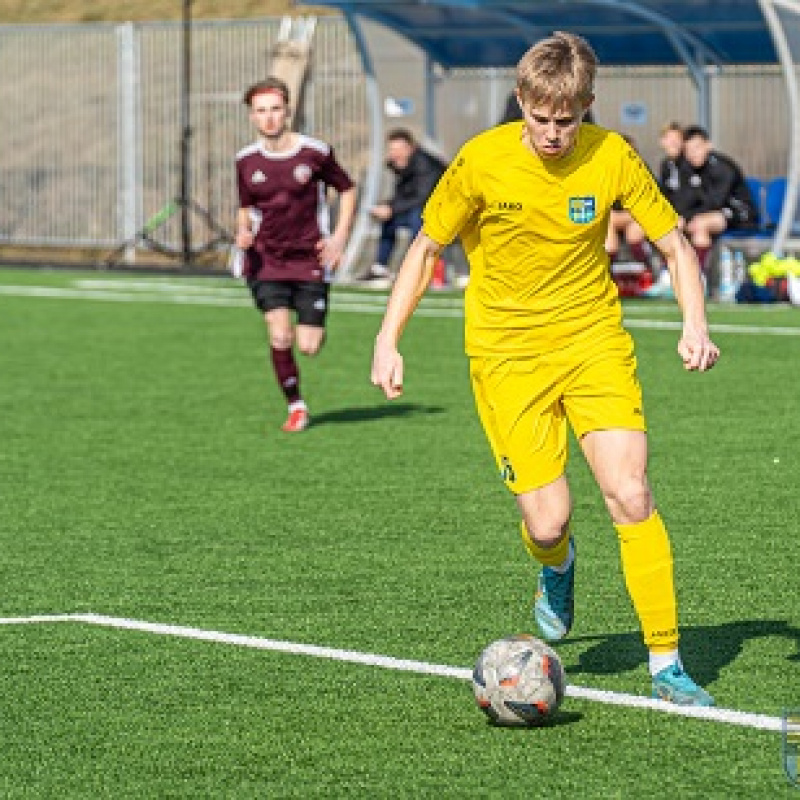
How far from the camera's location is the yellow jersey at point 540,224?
292 inches

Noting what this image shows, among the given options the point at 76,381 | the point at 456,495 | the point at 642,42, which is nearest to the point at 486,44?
the point at 642,42

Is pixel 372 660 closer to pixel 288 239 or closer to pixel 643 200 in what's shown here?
pixel 643 200

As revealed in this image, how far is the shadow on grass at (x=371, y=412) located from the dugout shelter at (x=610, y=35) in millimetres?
8215

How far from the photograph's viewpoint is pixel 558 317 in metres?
7.56

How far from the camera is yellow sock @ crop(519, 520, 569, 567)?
7.90 metres

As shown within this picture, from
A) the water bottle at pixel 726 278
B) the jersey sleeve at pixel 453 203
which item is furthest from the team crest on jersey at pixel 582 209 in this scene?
the water bottle at pixel 726 278

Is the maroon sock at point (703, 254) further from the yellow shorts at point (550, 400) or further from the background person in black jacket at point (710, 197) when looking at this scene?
the yellow shorts at point (550, 400)

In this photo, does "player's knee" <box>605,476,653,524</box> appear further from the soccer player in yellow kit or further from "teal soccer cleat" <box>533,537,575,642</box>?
"teal soccer cleat" <box>533,537,575,642</box>

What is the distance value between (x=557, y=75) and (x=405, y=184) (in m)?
20.0

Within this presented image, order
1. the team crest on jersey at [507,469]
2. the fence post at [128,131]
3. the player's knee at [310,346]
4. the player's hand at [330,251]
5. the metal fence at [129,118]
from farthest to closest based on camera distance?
the fence post at [128,131] < the metal fence at [129,118] < the player's knee at [310,346] < the player's hand at [330,251] < the team crest on jersey at [507,469]

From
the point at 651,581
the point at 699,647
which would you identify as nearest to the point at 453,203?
the point at 651,581

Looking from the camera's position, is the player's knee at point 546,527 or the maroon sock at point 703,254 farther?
the maroon sock at point 703,254

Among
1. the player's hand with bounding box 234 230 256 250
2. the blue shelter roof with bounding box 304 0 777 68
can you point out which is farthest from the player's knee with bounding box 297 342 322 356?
the blue shelter roof with bounding box 304 0 777 68

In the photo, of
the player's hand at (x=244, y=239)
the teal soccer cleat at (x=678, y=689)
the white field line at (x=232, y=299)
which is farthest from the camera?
the white field line at (x=232, y=299)
